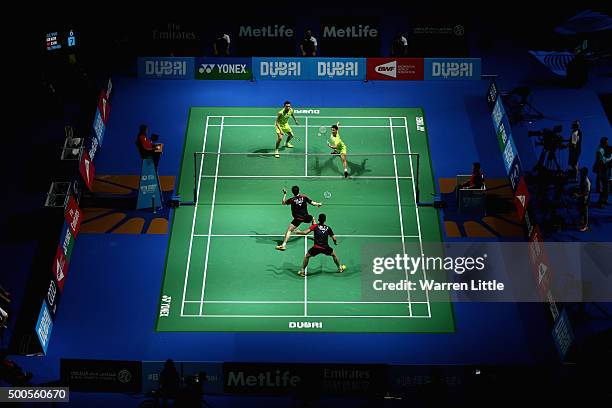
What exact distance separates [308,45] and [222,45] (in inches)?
119

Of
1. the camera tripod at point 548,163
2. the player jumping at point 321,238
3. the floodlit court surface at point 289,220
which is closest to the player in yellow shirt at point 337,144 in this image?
the floodlit court surface at point 289,220

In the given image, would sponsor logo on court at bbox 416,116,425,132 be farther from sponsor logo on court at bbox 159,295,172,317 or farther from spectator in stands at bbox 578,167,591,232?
sponsor logo on court at bbox 159,295,172,317

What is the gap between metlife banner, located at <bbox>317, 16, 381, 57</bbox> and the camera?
38812 mm

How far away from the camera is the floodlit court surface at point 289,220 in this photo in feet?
96.6

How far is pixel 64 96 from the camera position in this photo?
125 ft

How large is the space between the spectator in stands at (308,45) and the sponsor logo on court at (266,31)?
2.24 ft

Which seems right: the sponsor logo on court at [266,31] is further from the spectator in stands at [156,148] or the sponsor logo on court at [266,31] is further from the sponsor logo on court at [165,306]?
the sponsor logo on court at [165,306]

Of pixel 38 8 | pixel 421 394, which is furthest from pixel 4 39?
pixel 421 394

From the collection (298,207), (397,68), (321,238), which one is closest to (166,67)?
(397,68)

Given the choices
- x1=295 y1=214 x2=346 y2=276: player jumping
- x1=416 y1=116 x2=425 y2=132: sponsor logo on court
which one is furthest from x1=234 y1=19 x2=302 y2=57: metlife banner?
x1=295 y1=214 x2=346 y2=276: player jumping

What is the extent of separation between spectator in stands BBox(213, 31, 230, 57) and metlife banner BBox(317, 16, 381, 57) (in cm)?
329

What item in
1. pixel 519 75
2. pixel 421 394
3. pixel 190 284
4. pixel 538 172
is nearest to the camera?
pixel 421 394

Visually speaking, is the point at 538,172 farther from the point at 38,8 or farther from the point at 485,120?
the point at 38,8

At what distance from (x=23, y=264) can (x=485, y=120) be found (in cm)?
1564
